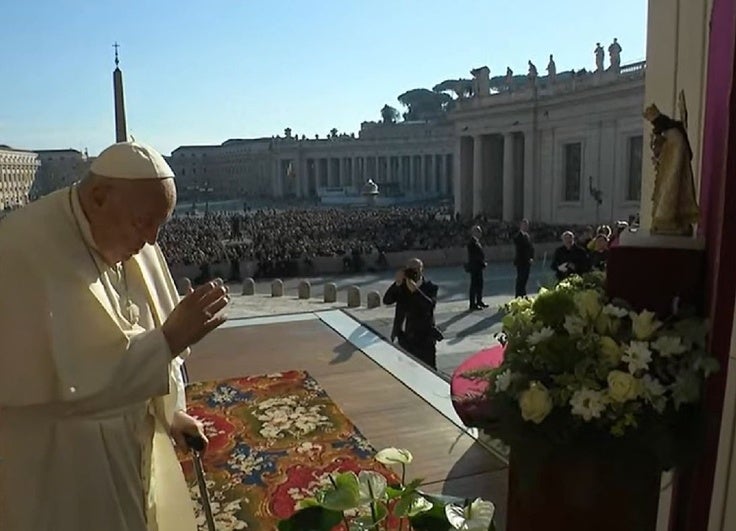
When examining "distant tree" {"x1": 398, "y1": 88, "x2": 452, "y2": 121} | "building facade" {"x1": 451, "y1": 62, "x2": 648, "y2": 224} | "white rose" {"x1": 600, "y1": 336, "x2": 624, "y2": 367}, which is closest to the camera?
"white rose" {"x1": 600, "y1": 336, "x2": 624, "y2": 367}

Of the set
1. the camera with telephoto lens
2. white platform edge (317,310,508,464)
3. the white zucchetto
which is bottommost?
white platform edge (317,310,508,464)

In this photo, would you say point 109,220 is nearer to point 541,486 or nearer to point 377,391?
point 541,486

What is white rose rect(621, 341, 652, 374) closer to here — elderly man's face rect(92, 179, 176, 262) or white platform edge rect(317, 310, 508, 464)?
elderly man's face rect(92, 179, 176, 262)

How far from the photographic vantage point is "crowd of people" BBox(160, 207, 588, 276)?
64.3ft

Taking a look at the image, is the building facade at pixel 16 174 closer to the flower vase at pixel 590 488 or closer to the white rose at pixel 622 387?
the flower vase at pixel 590 488

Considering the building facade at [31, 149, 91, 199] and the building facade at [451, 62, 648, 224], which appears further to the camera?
the building facade at [31, 149, 91, 199]

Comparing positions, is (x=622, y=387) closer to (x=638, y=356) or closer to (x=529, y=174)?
(x=638, y=356)

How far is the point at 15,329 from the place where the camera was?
65.2 inches

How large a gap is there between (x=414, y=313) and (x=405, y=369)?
72 centimetres

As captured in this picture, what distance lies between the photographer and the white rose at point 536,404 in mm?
1741

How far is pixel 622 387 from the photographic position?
170 centimetres

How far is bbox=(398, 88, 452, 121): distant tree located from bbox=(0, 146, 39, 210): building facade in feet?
210

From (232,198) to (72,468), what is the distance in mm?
95692

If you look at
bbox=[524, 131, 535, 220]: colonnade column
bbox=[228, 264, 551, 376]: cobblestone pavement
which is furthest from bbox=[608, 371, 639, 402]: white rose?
bbox=[524, 131, 535, 220]: colonnade column
